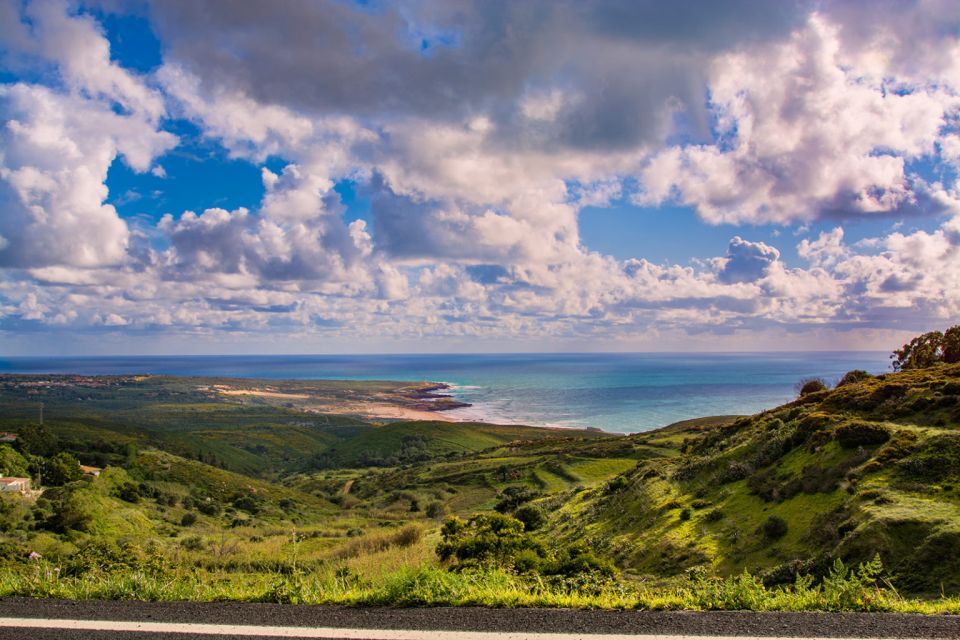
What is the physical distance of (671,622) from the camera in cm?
630

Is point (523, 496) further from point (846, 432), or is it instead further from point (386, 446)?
point (386, 446)

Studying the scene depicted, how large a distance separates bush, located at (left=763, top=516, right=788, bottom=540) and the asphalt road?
1035cm

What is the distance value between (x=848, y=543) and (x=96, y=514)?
44.8 m

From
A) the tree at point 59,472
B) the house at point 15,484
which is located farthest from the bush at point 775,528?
the tree at point 59,472

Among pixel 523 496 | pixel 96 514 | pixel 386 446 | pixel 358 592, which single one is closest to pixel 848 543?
pixel 358 592

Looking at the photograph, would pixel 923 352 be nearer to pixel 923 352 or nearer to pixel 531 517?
pixel 923 352

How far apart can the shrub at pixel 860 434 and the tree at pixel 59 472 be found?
63701 mm

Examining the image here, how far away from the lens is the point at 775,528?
52.1ft

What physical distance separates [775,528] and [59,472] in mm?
64209

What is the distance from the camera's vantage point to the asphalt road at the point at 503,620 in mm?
6020

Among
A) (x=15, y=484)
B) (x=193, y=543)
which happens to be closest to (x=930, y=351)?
(x=193, y=543)

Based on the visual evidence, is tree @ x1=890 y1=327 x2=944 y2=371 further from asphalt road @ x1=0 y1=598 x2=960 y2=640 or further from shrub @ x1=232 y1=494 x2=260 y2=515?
shrub @ x1=232 y1=494 x2=260 y2=515

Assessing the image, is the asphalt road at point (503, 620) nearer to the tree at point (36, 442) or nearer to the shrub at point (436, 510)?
the shrub at point (436, 510)

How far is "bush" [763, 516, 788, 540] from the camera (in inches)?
620
